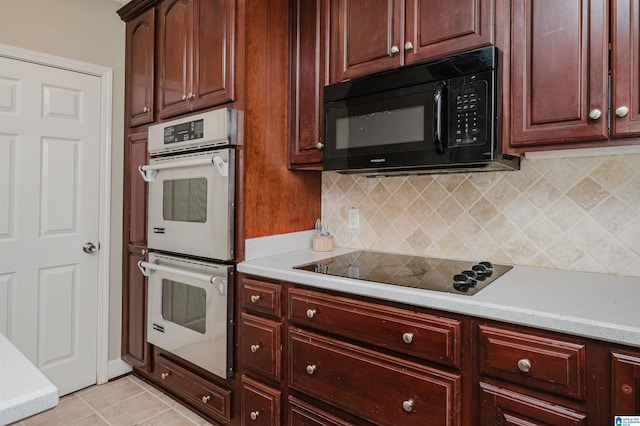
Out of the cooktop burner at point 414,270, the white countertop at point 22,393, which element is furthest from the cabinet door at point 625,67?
the white countertop at point 22,393

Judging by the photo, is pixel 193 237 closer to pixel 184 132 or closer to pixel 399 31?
pixel 184 132

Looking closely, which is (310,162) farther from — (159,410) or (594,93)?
(159,410)

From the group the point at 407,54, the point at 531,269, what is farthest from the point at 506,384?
the point at 407,54

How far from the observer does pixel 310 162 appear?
200cm

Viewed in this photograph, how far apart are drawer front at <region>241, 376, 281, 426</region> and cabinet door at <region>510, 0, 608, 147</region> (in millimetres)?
1507

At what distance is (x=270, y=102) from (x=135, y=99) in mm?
1173

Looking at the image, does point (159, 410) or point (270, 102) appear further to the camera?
point (159, 410)

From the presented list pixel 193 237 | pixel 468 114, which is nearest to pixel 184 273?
pixel 193 237

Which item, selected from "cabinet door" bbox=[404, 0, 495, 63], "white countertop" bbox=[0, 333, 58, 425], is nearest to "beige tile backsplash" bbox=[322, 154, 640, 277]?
"cabinet door" bbox=[404, 0, 495, 63]

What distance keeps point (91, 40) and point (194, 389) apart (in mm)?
2338

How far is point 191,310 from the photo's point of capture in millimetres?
2064

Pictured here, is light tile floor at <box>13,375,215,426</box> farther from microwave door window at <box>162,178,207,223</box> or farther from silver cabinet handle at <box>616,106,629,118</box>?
silver cabinet handle at <box>616,106,629,118</box>

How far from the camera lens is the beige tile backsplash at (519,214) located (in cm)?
149

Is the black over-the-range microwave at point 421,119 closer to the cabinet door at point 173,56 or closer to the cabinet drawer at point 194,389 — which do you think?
the cabinet door at point 173,56
